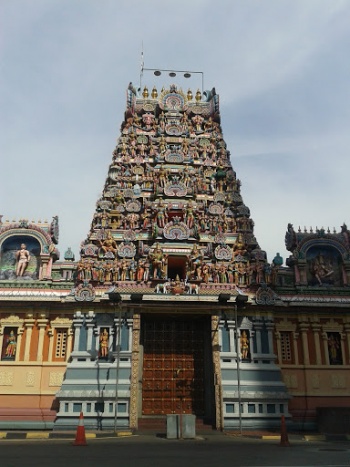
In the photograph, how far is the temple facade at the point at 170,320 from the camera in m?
23.3

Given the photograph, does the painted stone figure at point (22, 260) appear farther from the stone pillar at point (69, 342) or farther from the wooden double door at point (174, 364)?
the wooden double door at point (174, 364)

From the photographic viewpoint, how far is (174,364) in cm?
2475

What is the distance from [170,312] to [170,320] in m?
1.62

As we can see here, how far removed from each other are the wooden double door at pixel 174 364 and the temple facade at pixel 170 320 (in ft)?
0.19

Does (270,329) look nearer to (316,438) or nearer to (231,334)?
(231,334)

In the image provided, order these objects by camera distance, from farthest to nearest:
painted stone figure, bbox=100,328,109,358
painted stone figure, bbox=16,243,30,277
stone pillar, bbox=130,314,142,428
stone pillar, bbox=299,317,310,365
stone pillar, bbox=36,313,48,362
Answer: painted stone figure, bbox=16,243,30,277 → stone pillar, bbox=299,317,310,365 → stone pillar, bbox=36,313,48,362 → painted stone figure, bbox=100,328,109,358 → stone pillar, bbox=130,314,142,428

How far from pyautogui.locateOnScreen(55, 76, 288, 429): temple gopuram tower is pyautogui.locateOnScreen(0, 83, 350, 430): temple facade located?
0.24 feet

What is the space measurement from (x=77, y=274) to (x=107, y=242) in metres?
2.79

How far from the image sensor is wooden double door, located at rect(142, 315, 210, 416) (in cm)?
2397

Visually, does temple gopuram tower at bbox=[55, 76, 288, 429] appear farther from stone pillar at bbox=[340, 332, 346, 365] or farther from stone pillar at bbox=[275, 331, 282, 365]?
stone pillar at bbox=[340, 332, 346, 365]

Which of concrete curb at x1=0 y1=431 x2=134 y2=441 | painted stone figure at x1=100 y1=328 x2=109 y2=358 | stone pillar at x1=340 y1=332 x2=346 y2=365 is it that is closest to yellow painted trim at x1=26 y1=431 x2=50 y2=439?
concrete curb at x1=0 y1=431 x2=134 y2=441

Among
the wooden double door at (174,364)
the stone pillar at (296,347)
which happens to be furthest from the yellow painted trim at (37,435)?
the stone pillar at (296,347)

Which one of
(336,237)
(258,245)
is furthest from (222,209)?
(336,237)

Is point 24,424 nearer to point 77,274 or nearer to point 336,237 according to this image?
point 77,274
